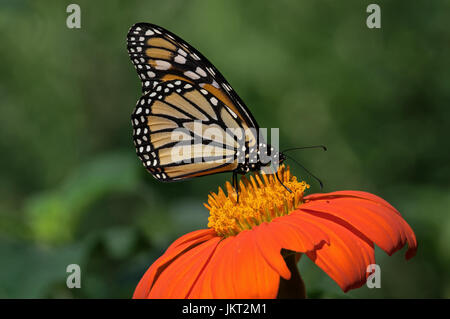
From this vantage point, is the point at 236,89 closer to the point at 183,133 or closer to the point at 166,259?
the point at 183,133

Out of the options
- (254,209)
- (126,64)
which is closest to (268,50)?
(126,64)

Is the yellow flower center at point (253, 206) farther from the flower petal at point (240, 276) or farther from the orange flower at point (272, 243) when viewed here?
the flower petal at point (240, 276)

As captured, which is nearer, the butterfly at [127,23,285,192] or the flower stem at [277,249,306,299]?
the flower stem at [277,249,306,299]

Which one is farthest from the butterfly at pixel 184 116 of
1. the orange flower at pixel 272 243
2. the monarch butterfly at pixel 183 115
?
the orange flower at pixel 272 243

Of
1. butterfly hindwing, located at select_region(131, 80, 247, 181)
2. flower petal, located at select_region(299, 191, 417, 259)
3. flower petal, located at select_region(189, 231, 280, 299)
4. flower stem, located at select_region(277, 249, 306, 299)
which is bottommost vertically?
flower stem, located at select_region(277, 249, 306, 299)

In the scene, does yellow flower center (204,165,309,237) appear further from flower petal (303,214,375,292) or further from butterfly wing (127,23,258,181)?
butterfly wing (127,23,258,181)

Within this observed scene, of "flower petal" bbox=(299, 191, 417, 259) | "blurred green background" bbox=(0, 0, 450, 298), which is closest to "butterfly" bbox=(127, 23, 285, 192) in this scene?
"blurred green background" bbox=(0, 0, 450, 298)
